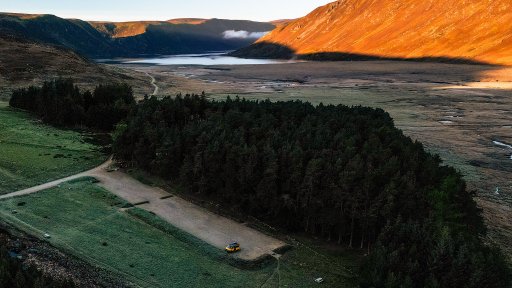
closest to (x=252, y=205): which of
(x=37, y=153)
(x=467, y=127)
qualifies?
(x=37, y=153)

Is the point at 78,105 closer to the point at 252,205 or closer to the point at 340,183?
the point at 252,205

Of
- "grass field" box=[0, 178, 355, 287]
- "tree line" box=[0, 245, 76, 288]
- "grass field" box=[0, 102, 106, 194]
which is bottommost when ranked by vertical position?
"grass field" box=[0, 178, 355, 287]

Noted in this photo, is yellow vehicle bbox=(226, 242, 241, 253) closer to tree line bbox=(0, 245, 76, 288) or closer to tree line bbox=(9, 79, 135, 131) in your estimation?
tree line bbox=(0, 245, 76, 288)

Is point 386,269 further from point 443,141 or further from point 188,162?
point 443,141

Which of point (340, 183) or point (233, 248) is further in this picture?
point (340, 183)

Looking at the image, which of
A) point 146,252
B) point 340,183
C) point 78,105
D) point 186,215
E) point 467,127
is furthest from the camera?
point 467,127

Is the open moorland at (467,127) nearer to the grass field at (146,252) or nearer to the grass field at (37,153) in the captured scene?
the grass field at (146,252)

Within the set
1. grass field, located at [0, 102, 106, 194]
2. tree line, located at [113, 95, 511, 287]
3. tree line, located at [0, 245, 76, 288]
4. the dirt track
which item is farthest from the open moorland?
grass field, located at [0, 102, 106, 194]

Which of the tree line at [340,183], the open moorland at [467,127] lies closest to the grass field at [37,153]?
the tree line at [340,183]
